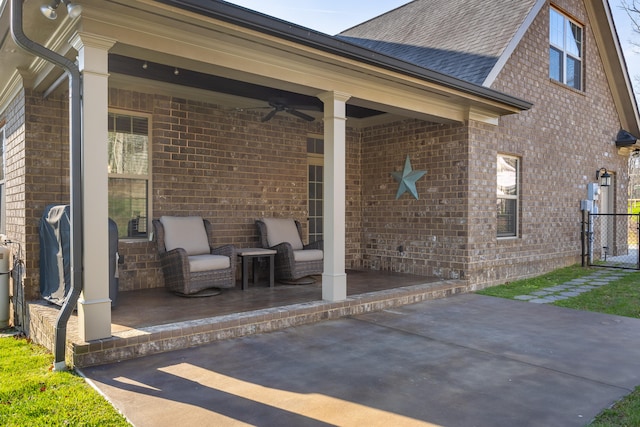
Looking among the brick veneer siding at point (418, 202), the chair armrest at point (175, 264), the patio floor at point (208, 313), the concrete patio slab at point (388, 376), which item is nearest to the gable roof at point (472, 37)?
the brick veneer siding at point (418, 202)

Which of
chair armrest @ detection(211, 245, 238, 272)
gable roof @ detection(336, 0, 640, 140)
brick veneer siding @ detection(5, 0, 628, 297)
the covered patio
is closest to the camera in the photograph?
the covered patio

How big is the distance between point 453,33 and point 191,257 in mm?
6737

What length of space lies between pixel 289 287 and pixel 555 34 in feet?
23.6

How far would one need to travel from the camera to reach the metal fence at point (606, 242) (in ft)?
30.9

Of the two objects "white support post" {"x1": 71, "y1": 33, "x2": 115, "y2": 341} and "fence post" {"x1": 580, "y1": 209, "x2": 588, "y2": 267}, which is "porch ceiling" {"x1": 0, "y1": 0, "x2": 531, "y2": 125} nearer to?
"white support post" {"x1": 71, "y1": 33, "x2": 115, "y2": 341}

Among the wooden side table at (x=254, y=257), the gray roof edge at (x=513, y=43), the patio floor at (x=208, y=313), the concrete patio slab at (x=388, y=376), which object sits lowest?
the concrete patio slab at (x=388, y=376)

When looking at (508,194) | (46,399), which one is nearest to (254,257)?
(46,399)

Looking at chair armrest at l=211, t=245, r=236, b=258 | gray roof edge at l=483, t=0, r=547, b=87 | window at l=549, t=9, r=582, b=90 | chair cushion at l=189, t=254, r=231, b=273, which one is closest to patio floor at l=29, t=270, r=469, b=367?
chair cushion at l=189, t=254, r=231, b=273

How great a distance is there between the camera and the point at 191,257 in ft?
17.9

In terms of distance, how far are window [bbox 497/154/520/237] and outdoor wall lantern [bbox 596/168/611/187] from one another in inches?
128

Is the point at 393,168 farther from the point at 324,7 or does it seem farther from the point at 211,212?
the point at 324,7

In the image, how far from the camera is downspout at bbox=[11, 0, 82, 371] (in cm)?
347

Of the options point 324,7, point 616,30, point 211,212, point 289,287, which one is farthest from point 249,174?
point 324,7

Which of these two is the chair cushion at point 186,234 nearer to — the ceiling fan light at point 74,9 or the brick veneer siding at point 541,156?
the ceiling fan light at point 74,9
